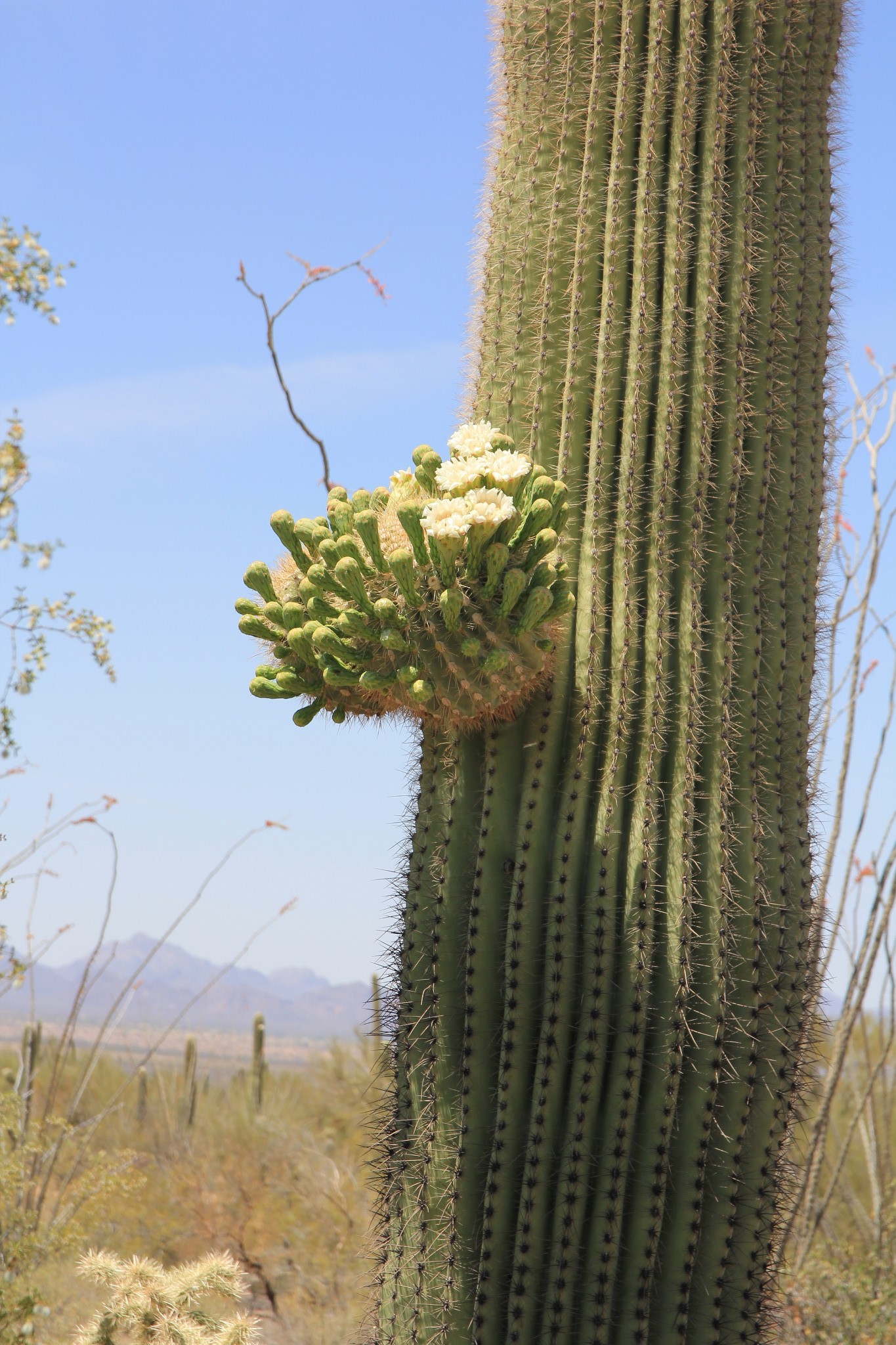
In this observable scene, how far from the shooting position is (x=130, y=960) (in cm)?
12375

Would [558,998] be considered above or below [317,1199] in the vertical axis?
above

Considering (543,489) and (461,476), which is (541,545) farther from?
(461,476)

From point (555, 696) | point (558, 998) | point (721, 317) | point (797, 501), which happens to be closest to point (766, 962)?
point (558, 998)

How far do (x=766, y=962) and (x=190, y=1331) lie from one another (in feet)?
5.82

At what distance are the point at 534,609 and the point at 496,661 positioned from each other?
0.14 m

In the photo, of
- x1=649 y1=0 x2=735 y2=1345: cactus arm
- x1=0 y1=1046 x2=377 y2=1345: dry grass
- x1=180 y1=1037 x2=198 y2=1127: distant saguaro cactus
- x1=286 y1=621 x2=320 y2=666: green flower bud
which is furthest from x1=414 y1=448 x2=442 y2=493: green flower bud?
x1=180 y1=1037 x2=198 y2=1127: distant saguaro cactus

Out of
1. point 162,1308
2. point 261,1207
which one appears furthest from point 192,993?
point 162,1308

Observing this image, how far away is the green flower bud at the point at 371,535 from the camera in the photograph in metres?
2.38

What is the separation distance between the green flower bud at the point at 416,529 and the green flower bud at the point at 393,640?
167 mm

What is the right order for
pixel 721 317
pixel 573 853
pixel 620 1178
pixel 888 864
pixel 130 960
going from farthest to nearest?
pixel 130 960 → pixel 888 864 → pixel 721 317 → pixel 573 853 → pixel 620 1178

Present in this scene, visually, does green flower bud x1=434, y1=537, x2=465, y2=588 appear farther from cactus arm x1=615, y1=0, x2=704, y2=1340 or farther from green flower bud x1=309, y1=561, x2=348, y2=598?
cactus arm x1=615, y1=0, x2=704, y2=1340

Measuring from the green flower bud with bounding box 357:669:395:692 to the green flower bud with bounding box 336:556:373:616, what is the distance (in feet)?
0.44

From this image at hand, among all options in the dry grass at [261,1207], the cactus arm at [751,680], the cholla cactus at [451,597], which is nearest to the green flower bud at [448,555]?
the cholla cactus at [451,597]

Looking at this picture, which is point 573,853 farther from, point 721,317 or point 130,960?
point 130,960
